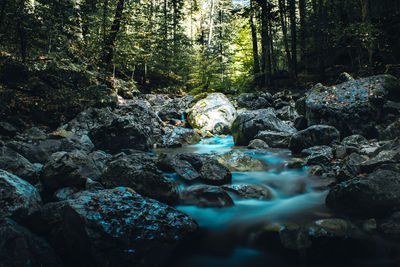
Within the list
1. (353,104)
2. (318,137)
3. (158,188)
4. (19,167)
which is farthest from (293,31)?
(19,167)

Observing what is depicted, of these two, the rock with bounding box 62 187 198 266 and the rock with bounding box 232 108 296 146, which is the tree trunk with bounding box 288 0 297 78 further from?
the rock with bounding box 62 187 198 266

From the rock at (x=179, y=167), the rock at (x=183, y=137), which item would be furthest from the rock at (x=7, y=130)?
the rock at (x=183, y=137)

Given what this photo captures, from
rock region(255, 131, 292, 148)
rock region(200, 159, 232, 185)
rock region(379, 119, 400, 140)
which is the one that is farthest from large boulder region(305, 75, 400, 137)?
rock region(200, 159, 232, 185)

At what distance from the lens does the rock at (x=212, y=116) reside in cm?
1121

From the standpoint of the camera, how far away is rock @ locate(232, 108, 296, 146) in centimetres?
830

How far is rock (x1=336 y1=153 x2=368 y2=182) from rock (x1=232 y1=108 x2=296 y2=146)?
416 cm

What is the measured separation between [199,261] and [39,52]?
5.81 m

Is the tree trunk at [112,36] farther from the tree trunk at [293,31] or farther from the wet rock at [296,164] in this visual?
the tree trunk at [293,31]

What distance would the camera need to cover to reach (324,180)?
14.1 ft

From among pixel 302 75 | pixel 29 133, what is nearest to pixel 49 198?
pixel 29 133

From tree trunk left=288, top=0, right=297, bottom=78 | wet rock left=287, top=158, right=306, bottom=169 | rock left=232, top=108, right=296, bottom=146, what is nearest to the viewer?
wet rock left=287, top=158, right=306, bottom=169

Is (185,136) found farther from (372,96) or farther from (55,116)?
(372,96)

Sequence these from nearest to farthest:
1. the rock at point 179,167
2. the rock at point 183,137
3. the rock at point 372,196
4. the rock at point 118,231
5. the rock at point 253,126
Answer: the rock at point 118,231, the rock at point 372,196, the rock at point 179,167, the rock at point 253,126, the rock at point 183,137

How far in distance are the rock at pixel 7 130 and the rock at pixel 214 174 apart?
5195 mm
